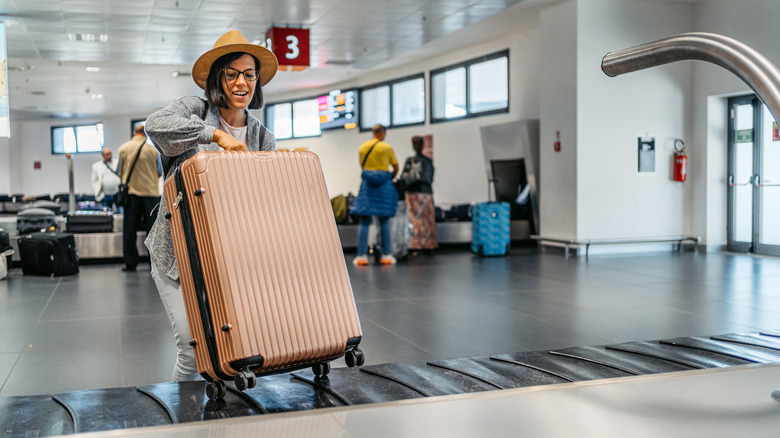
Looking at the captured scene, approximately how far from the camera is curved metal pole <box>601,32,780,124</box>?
5.59ft

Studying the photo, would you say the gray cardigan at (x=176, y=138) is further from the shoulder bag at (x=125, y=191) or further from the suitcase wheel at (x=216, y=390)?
the shoulder bag at (x=125, y=191)

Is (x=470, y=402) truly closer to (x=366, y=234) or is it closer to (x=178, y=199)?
(x=178, y=199)

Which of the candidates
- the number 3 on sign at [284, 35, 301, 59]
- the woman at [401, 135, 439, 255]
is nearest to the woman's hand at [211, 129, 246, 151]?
the woman at [401, 135, 439, 255]

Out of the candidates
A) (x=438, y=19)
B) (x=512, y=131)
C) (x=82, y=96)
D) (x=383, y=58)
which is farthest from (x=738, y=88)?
(x=82, y=96)

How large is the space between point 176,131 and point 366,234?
7030mm

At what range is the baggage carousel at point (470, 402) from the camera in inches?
66.1

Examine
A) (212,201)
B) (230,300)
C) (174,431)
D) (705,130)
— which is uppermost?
(705,130)

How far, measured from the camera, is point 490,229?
10523 millimetres

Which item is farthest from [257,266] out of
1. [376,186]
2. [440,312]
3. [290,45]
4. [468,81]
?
[468,81]

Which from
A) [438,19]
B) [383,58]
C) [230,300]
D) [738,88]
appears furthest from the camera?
[383,58]

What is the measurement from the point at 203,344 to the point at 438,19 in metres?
9.80

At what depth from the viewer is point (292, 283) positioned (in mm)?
2410

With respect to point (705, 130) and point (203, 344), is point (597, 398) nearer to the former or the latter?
point (203, 344)

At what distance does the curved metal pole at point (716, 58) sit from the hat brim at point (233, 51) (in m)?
1.34
